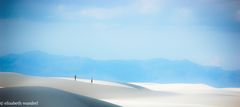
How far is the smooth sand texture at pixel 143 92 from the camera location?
723 centimetres

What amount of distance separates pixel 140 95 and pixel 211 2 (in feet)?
6.53

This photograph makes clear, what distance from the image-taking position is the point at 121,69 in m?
7.45

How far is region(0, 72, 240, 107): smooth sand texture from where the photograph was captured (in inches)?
285

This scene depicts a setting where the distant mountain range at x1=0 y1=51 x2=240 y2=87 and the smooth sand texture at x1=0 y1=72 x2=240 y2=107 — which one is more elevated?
the distant mountain range at x1=0 y1=51 x2=240 y2=87

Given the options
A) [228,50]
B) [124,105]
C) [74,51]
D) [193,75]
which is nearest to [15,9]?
[74,51]

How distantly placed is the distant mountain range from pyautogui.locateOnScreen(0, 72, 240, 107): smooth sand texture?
0.33 ft

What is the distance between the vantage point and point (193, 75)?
7664 mm

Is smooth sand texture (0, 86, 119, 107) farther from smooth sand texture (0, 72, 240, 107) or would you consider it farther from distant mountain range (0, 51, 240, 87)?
distant mountain range (0, 51, 240, 87)

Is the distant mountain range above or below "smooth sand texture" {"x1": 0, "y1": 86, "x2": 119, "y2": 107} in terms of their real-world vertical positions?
above

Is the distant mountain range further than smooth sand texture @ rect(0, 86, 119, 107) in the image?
Yes

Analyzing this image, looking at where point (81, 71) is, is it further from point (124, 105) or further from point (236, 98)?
point (236, 98)

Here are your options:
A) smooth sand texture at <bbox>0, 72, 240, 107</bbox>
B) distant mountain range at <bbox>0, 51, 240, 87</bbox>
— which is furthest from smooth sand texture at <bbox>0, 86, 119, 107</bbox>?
distant mountain range at <bbox>0, 51, 240, 87</bbox>

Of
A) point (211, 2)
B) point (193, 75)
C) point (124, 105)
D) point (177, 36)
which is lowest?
point (124, 105)

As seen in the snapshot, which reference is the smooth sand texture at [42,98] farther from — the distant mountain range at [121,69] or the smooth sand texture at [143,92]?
the distant mountain range at [121,69]
